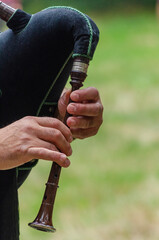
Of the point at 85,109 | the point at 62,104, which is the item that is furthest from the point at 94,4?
the point at 85,109

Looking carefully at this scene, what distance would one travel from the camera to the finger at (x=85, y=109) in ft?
3.47

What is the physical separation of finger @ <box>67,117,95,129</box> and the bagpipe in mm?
60

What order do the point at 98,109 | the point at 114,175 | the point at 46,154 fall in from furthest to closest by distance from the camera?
the point at 114,175, the point at 98,109, the point at 46,154

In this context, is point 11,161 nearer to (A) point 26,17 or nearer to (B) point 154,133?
(A) point 26,17

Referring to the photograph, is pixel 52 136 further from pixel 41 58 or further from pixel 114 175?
pixel 114 175

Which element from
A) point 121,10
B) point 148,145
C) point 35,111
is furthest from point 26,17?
point 121,10

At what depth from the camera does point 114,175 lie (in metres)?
3.32

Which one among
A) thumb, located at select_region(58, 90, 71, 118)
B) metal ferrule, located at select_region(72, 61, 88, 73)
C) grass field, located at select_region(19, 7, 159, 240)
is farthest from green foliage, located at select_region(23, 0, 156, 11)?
metal ferrule, located at select_region(72, 61, 88, 73)

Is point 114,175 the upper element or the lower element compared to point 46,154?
upper

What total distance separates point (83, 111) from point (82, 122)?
0.03m

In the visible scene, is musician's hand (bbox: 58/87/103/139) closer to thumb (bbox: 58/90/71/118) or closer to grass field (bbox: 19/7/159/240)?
thumb (bbox: 58/90/71/118)

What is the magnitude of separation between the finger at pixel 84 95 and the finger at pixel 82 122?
0.04 meters

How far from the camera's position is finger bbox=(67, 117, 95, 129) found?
1070 mm

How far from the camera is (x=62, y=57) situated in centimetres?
111
